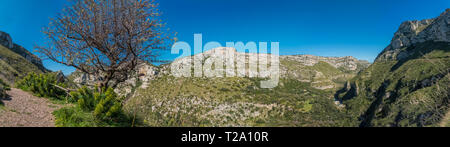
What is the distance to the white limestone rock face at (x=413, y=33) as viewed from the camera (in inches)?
4557

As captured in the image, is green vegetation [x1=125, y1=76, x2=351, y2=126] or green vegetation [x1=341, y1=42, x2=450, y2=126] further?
green vegetation [x1=125, y1=76, x2=351, y2=126]

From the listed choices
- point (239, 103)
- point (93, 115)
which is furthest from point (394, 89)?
point (93, 115)

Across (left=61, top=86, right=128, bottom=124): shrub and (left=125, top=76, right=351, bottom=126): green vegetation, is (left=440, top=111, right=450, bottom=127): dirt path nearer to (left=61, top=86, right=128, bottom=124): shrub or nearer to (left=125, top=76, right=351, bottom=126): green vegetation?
(left=61, top=86, right=128, bottom=124): shrub

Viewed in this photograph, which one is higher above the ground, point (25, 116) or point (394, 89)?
point (25, 116)

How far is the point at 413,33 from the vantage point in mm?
156750

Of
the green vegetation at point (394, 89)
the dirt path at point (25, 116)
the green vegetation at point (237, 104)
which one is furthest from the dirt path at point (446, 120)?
the green vegetation at point (237, 104)

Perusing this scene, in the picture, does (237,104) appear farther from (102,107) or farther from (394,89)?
(102,107)

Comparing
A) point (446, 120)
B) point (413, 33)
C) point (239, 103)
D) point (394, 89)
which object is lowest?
point (239, 103)

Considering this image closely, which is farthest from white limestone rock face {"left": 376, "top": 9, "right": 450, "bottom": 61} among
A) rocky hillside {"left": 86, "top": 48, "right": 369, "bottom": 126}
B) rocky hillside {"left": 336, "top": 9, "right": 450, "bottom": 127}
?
rocky hillside {"left": 86, "top": 48, "right": 369, "bottom": 126}

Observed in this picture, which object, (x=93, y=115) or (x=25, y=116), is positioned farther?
(x=93, y=115)

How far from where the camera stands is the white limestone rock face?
116 metres

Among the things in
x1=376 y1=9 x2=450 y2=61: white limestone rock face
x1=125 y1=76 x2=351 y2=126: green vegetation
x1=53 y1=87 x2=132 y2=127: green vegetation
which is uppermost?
x1=376 y1=9 x2=450 y2=61: white limestone rock face

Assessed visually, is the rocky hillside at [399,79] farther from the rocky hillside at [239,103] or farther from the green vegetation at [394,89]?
the rocky hillside at [239,103]
